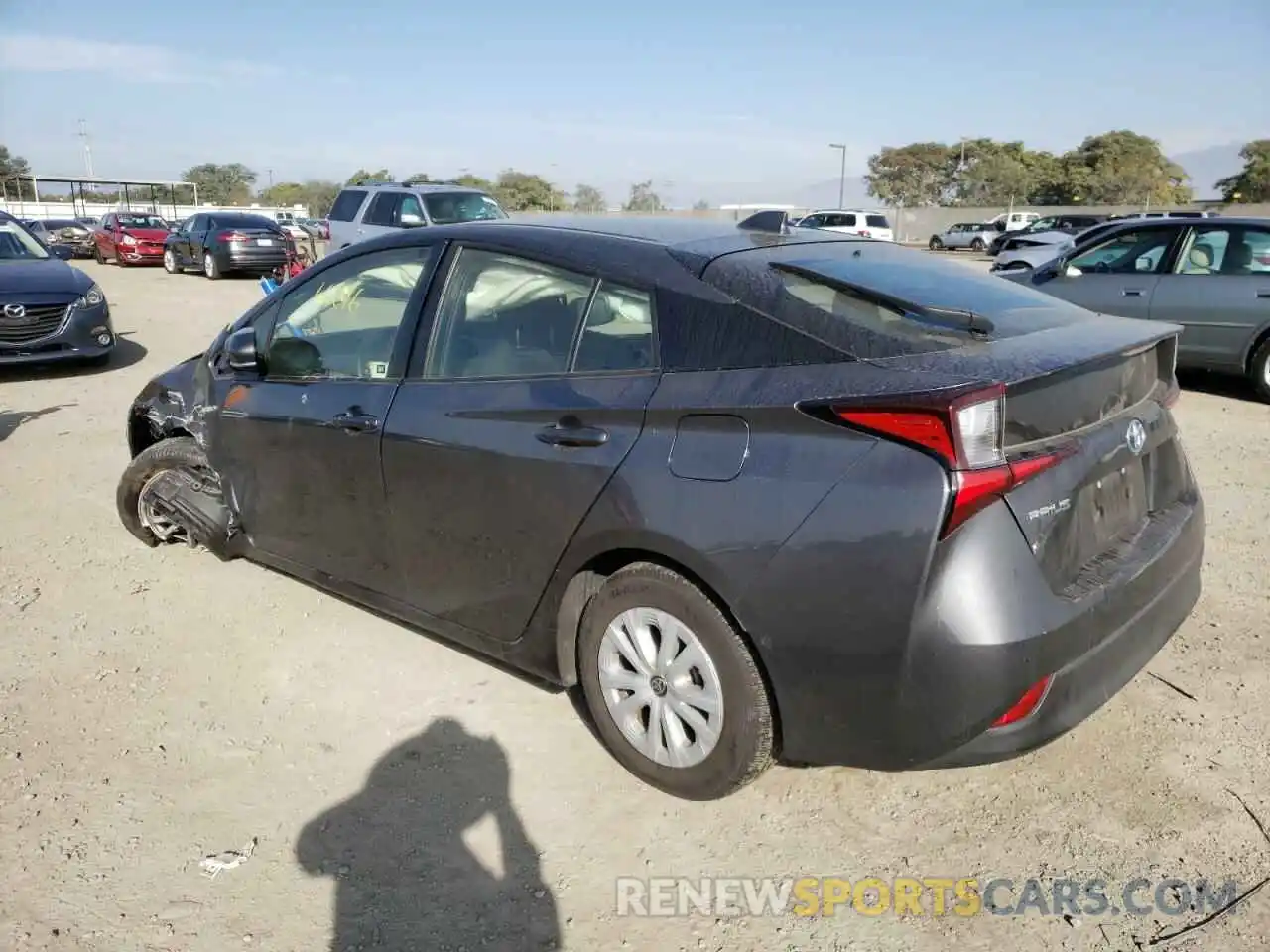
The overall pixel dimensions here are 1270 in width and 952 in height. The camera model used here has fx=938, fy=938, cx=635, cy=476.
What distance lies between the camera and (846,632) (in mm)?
2314

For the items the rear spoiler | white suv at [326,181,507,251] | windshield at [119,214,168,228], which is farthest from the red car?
the rear spoiler

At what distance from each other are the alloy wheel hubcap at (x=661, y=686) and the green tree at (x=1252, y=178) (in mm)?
66454

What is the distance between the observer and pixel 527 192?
78.6 meters

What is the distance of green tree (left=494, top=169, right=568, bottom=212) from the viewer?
243 ft

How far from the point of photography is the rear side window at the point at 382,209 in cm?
1670

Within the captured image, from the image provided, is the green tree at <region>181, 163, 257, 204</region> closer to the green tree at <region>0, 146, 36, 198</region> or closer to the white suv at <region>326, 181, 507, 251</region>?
the green tree at <region>0, 146, 36, 198</region>

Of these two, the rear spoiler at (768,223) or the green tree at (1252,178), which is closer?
the rear spoiler at (768,223)

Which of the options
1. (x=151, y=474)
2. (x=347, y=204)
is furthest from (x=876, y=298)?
(x=347, y=204)

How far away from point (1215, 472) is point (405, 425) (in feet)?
17.8

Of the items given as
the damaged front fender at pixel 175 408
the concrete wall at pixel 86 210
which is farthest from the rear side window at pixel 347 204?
the concrete wall at pixel 86 210

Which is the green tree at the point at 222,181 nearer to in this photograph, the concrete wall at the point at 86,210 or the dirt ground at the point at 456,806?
the concrete wall at the point at 86,210

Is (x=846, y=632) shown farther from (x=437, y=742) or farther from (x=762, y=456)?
(x=437, y=742)

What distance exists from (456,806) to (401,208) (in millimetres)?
15220

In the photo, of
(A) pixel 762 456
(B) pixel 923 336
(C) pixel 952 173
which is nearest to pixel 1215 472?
(B) pixel 923 336
